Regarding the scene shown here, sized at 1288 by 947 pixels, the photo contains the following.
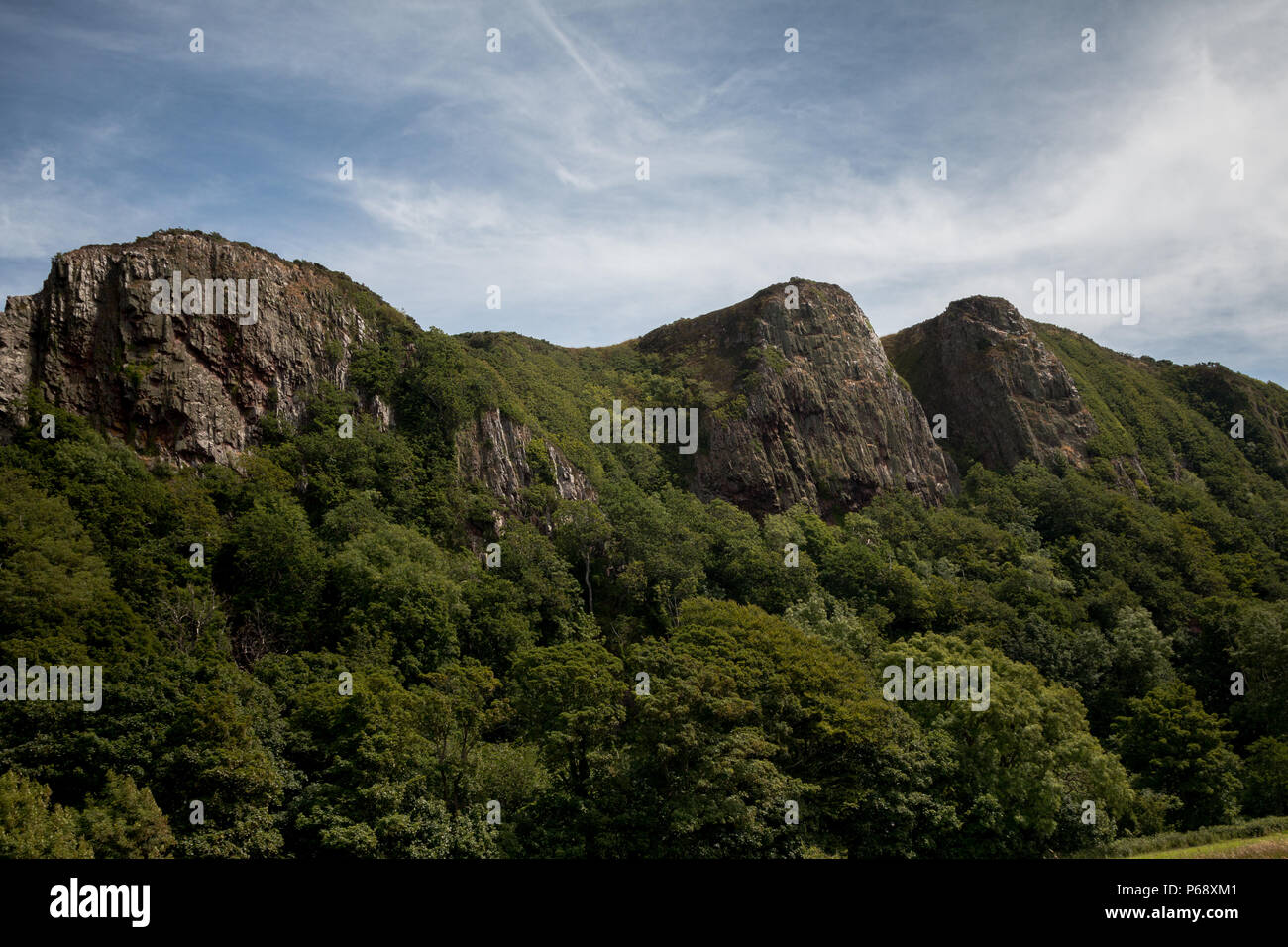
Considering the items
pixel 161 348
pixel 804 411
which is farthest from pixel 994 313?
pixel 161 348

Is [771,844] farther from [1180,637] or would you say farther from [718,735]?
[1180,637]

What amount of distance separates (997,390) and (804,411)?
98.9ft

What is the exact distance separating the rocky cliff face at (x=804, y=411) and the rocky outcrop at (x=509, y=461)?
2104 cm

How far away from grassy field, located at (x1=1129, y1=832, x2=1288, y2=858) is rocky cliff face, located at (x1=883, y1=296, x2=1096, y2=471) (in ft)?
233

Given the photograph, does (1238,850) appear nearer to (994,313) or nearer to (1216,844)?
(1216,844)

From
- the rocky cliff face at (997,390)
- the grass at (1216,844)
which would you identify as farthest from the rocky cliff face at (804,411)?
the grass at (1216,844)

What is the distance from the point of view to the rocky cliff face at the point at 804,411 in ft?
282

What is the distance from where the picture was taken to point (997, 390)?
10275cm

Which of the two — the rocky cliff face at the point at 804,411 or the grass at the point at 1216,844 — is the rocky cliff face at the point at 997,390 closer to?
the rocky cliff face at the point at 804,411

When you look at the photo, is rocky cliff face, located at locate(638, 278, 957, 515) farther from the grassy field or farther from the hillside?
the grassy field

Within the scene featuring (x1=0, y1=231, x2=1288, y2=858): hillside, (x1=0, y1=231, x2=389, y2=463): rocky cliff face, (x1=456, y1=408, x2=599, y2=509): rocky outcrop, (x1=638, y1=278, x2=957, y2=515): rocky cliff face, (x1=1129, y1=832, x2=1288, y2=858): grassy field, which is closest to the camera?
(x1=0, y1=231, x2=1288, y2=858): hillside

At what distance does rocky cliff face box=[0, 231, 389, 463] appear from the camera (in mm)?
47062

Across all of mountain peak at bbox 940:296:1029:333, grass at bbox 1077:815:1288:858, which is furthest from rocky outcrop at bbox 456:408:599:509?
mountain peak at bbox 940:296:1029:333

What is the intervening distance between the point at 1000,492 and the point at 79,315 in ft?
292
